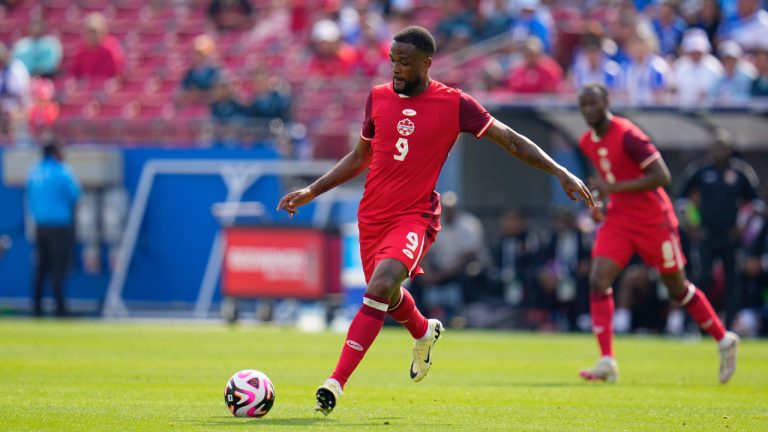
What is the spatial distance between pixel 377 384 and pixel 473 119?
3.28 metres

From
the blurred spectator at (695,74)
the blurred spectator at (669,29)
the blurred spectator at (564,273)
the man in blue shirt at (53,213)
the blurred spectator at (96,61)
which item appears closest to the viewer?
the blurred spectator at (695,74)

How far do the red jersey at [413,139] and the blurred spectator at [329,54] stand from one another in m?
15.9

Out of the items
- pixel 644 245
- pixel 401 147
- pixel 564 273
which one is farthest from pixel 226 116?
pixel 401 147

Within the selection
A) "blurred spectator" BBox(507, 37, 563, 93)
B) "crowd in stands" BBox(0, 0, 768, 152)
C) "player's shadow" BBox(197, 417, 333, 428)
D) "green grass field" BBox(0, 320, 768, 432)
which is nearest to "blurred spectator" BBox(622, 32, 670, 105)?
"crowd in stands" BBox(0, 0, 768, 152)

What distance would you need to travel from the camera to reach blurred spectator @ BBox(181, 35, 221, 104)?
26.1 metres

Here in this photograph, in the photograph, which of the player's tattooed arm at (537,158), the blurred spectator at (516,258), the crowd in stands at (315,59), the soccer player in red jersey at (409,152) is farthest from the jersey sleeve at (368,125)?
the blurred spectator at (516,258)

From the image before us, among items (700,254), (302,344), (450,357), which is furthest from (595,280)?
(700,254)

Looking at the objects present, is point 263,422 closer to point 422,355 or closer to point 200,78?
point 422,355

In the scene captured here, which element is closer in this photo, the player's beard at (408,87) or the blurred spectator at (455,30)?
the player's beard at (408,87)

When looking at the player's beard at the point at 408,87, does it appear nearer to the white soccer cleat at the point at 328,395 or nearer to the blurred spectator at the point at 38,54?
the white soccer cleat at the point at 328,395

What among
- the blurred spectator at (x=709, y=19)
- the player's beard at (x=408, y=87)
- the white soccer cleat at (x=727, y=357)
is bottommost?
the white soccer cleat at (x=727, y=357)

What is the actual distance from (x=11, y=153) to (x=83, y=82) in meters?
4.08

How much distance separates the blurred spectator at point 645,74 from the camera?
21.6m

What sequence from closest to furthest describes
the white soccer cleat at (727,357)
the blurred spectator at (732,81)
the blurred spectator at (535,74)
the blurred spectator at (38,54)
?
the white soccer cleat at (727,357)
the blurred spectator at (732,81)
the blurred spectator at (535,74)
the blurred spectator at (38,54)
